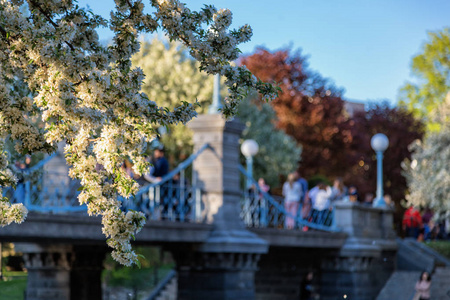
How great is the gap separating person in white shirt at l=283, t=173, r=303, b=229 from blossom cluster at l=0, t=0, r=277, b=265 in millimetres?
13023

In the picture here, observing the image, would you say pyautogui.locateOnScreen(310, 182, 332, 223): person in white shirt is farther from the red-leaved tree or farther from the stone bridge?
the red-leaved tree

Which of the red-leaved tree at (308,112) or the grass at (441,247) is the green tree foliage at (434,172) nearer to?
the grass at (441,247)

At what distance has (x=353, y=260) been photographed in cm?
2183

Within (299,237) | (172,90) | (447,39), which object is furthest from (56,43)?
(447,39)

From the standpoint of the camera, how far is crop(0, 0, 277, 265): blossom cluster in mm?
6098

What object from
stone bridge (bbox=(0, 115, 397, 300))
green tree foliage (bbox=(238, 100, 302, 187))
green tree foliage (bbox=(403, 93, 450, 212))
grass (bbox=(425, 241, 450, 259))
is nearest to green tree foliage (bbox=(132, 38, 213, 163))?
green tree foliage (bbox=(238, 100, 302, 187))

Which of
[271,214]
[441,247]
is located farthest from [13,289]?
[441,247]

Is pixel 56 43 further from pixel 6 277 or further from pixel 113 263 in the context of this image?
pixel 113 263

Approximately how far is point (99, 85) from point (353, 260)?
16441 mm

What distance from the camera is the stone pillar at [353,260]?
2175 centimetres

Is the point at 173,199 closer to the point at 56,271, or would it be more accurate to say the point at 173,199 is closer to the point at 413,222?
the point at 56,271

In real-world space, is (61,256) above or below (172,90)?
below

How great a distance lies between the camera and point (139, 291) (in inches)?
981

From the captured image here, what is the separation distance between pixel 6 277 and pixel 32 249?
74cm
